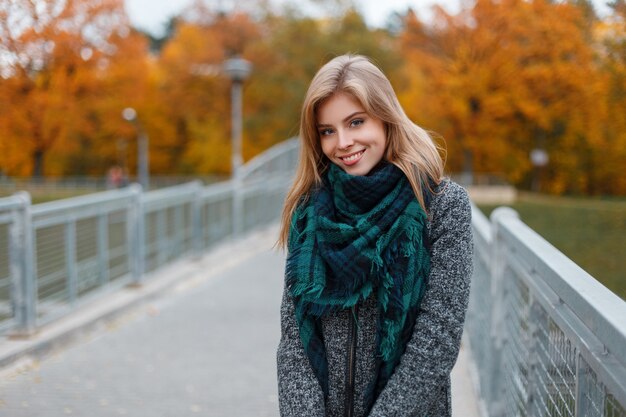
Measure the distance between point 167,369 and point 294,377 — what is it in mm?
4069

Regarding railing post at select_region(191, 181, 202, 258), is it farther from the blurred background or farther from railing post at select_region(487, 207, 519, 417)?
railing post at select_region(487, 207, 519, 417)

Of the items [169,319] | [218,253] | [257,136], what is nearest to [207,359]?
[169,319]

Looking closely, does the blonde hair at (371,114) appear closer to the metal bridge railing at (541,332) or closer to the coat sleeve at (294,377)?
the coat sleeve at (294,377)

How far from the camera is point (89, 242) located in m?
8.38

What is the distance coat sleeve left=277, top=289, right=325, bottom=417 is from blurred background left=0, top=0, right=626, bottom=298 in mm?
8794

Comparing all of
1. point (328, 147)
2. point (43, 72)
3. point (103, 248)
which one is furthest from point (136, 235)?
point (328, 147)

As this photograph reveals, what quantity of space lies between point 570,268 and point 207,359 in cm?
450

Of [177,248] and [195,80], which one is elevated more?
[195,80]

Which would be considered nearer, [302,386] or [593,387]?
[593,387]

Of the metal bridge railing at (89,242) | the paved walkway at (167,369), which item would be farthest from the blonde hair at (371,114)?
the metal bridge railing at (89,242)

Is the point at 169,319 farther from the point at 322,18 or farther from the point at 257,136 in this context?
→ the point at 322,18

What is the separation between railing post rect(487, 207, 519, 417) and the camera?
4.00 metres

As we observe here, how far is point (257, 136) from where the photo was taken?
4378 cm

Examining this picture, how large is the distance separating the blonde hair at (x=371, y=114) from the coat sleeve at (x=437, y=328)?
16cm
